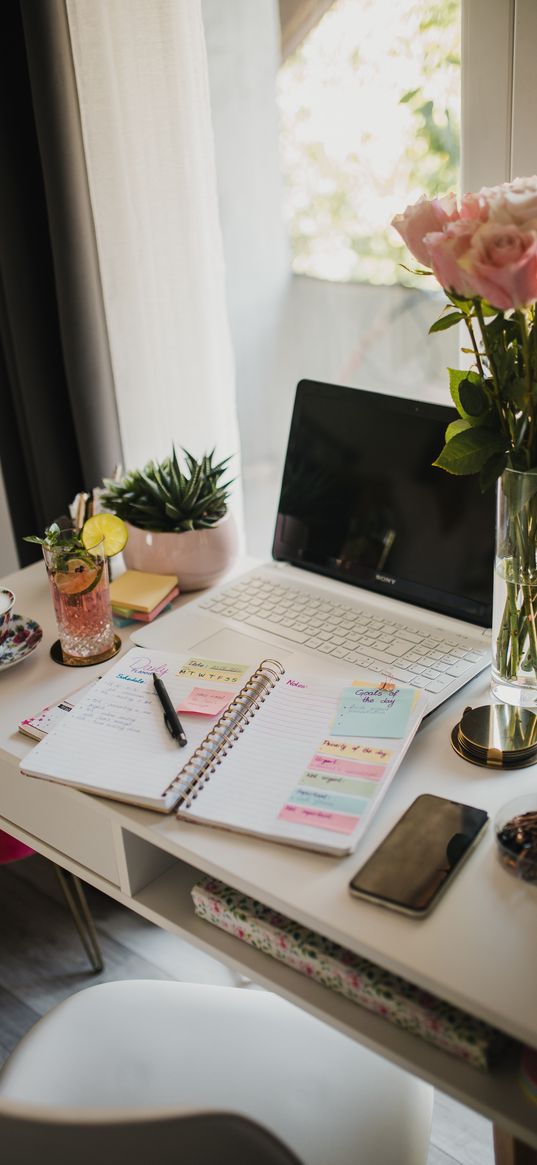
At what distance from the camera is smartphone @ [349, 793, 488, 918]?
2.76 feet

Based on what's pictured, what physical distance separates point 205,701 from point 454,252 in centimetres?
53

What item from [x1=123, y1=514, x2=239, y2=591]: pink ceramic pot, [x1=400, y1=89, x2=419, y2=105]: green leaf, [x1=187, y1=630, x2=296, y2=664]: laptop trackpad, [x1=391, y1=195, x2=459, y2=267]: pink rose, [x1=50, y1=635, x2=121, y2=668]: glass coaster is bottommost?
[x1=50, y1=635, x2=121, y2=668]: glass coaster

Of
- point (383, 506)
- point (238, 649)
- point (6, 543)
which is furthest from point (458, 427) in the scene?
point (6, 543)

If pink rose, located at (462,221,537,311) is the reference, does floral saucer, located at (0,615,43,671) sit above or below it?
below

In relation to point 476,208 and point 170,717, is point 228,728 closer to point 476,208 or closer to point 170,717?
point 170,717

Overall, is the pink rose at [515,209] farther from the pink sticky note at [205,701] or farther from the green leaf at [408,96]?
the green leaf at [408,96]

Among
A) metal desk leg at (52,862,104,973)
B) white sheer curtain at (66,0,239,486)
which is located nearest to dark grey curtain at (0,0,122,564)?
white sheer curtain at (66,0,239,486)

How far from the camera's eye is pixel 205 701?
3.64 ft

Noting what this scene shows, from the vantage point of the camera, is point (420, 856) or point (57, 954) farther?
point (57, 954)

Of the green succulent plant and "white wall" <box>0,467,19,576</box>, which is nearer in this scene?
the green succulent plant

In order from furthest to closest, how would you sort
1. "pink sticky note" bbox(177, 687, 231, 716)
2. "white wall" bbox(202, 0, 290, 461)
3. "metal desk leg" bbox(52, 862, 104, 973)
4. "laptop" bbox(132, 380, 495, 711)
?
"white wall" bbox(202, 0, 290, 461)
"metal desk leg" bbox(52, 862, 104, 973)
"laptop" bbox(132, 380, 495, 711)
"pink sticky note" bbox(177, 687, 231, 716)

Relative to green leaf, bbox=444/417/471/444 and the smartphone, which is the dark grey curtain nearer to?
green leaf, bbox=444/417/471/444

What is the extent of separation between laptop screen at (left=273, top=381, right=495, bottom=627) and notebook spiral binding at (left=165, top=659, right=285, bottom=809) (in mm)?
225

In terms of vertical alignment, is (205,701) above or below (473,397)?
below
